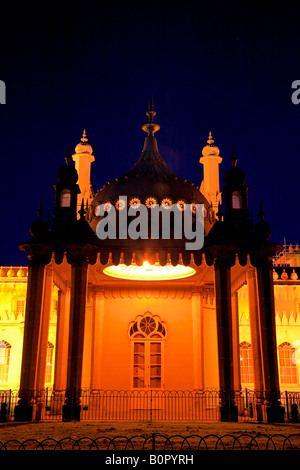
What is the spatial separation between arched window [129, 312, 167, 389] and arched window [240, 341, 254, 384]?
928cm

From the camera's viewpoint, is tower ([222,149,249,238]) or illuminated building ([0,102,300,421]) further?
tower ([222,149,249,238])

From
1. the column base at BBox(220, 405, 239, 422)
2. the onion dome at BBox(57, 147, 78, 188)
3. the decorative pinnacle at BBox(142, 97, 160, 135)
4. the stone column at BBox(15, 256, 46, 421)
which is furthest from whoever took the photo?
the decorative pinnacle at BBox(142, 97, 160, 135)

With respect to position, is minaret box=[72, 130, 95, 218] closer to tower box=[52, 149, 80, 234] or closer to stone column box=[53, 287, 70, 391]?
stone column box=[53, 287, 70, 391]

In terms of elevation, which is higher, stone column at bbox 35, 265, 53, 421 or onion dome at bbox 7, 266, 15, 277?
onion dome at bbox 7, 266, 15, 277

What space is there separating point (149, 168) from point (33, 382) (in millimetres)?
12683

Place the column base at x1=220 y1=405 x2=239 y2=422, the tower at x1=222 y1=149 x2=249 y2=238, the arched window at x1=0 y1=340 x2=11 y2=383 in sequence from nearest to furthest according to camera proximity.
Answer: the column base at x1=220 y1=405 x2=239 y2=422 < the tower at x1=222 y1=149 x2=249 y2=238 < the arched window at x1=0 y1=340 x2=11 y2=383

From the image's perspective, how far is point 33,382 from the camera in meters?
16.1

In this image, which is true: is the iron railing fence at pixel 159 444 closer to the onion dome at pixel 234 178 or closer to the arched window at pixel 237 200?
the arched window at pixel 237 200

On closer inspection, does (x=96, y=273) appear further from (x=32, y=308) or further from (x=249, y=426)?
(x=249, y=426)

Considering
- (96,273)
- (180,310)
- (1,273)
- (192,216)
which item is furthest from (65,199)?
(1,273)

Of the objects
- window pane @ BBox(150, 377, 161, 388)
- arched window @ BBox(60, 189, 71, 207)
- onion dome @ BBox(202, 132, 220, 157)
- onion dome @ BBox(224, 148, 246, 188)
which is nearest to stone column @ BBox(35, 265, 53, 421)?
arched window @ BBox(60, 189, 71, 207)

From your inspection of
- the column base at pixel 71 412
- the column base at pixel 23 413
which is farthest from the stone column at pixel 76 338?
the column base at pixel 23 413

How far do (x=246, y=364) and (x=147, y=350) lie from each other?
10075 millimetres

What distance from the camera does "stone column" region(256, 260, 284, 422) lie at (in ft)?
51.6
